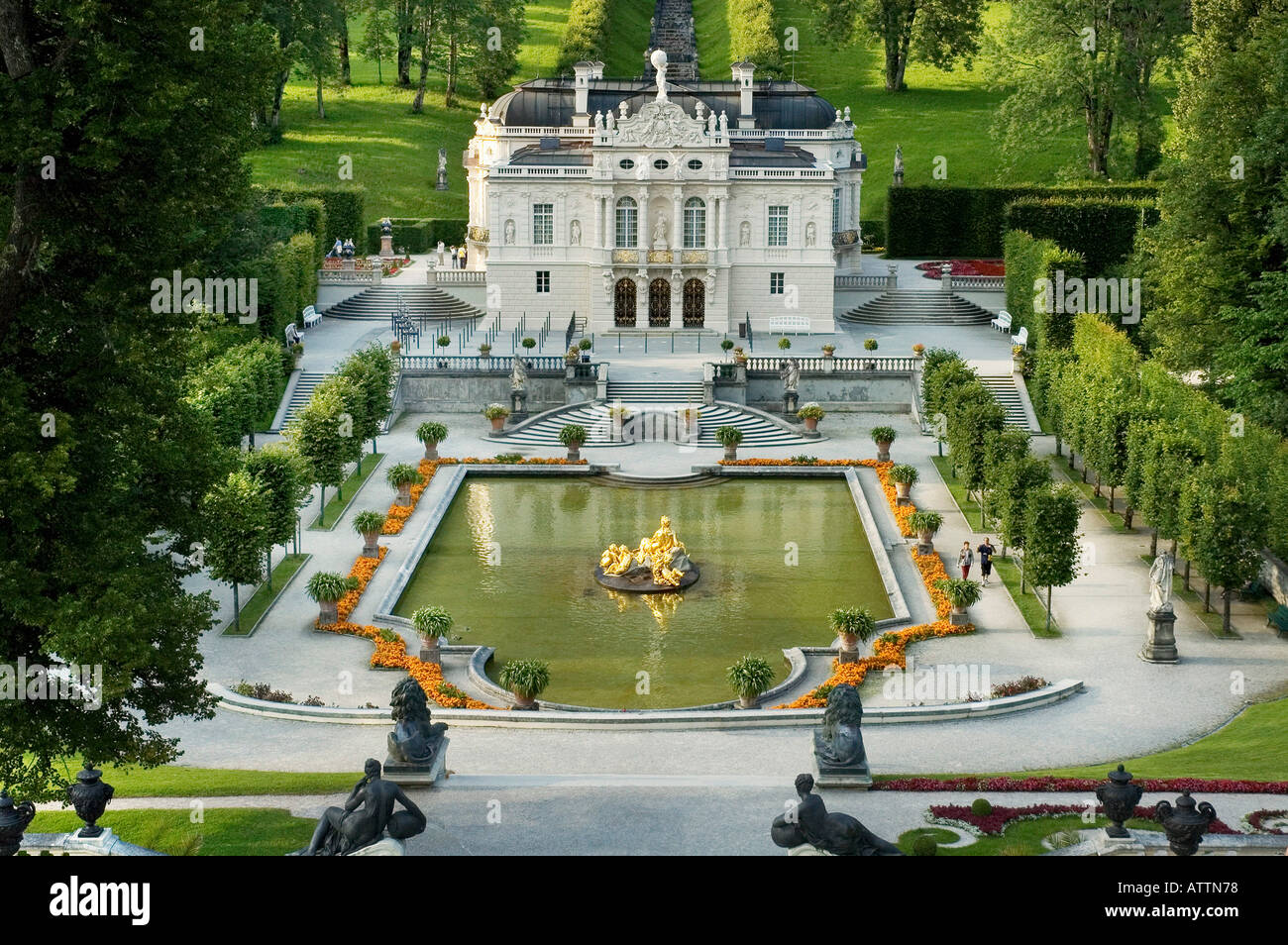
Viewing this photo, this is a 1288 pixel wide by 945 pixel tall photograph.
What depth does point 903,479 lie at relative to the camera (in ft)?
196

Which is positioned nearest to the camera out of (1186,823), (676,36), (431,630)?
(1186,823)

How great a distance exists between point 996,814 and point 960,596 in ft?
54.0

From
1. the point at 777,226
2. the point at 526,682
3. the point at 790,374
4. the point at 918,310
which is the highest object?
the point at 777,226

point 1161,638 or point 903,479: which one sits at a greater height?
point 903,479

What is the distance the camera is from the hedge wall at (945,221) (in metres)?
99.2

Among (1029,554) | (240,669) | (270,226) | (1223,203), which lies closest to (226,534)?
(240,669)

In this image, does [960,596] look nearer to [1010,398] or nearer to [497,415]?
[1010,398]

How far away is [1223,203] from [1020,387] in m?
11.5

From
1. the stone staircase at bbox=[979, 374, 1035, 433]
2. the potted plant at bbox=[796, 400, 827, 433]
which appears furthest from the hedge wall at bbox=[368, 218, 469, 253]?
the stone staircase at bbox=[979, 374, 1035, 433]

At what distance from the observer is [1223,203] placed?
67938 millimetres

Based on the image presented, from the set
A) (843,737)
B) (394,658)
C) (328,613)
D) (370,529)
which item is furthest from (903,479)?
(843,737)

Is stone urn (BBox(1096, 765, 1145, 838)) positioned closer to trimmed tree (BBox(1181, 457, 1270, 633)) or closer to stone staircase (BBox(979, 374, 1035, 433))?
trimmed tree (BBox(1181, 457, 1270, 633))

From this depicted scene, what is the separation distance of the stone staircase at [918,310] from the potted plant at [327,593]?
149 feet

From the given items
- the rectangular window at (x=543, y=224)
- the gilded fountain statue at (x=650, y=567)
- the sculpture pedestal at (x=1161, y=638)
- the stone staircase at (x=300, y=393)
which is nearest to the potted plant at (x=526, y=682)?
the gilded fountain statue at (x=650, y=567)
